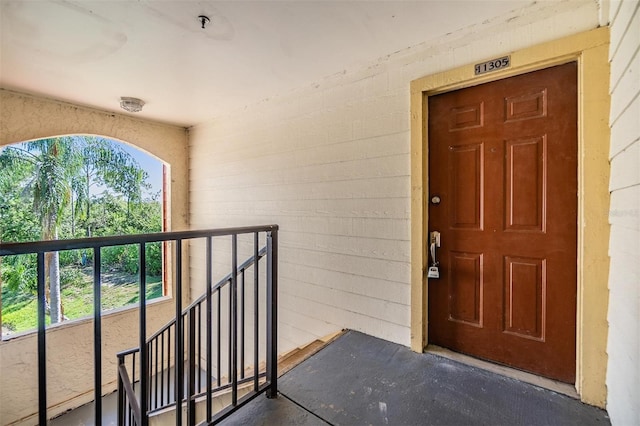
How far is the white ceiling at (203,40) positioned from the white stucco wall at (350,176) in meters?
0.14

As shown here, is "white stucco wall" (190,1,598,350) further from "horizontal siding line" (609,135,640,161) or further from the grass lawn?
the grass lawn

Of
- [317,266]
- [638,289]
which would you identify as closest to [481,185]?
[638,289]

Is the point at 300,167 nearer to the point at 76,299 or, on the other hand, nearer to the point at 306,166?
the point at 306,166

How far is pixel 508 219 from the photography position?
1.83m

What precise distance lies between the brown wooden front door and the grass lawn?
2987mm

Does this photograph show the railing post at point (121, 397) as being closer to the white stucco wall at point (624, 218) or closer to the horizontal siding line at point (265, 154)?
the horizontal siding line at point (265, 154)

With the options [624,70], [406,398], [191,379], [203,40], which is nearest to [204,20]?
[203,40]

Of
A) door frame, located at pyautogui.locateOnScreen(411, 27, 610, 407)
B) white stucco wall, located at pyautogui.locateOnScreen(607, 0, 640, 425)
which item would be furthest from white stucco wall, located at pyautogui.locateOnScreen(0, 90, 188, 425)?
white stucco wall, located at pyautogui.locateOnScreen(607, 0, 640, 425)

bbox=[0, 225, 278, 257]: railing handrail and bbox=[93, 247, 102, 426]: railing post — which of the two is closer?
bbox=[0, 225, 278, 257]: railing handrail

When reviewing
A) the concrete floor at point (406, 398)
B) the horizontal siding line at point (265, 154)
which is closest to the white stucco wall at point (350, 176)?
the horizontal siding line at point (265, 154)

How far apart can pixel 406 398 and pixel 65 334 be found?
3490mm

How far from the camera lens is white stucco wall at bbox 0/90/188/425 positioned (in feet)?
8.96

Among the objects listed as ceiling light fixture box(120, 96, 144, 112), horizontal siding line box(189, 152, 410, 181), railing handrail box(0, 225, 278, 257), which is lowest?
railing handrail box(0, 225, 278, 257)

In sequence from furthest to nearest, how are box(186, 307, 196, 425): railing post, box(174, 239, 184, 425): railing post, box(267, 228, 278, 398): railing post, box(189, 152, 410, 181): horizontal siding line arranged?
1. box(189, 152, 410, 181): horizontal siding line
2. box(267, 228, 278, 398): railing post
3. box(186, 307, 196, 425): railing post
4. box(174, 239, 184, 425): railing post
